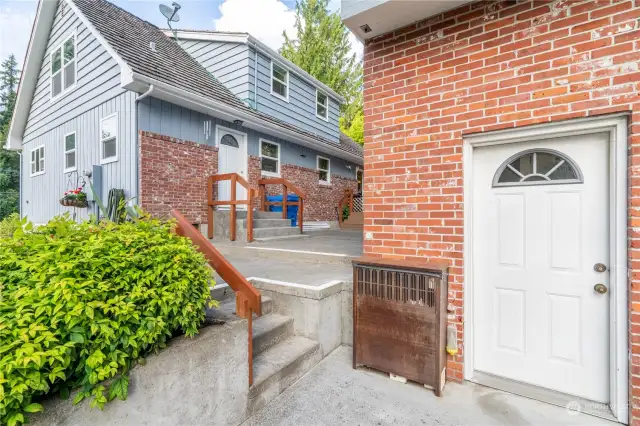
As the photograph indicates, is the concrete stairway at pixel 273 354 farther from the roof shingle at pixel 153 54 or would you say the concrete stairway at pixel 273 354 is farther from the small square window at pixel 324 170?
the small square window at pixel 324 170

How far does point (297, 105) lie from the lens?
10.7m

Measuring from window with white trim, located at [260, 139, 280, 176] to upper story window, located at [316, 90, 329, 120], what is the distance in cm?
327

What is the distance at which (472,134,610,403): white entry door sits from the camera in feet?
7.80

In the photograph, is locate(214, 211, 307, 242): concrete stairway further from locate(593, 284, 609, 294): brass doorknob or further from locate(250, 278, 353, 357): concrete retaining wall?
locate(593, 284, 609, 294): brass doorknob

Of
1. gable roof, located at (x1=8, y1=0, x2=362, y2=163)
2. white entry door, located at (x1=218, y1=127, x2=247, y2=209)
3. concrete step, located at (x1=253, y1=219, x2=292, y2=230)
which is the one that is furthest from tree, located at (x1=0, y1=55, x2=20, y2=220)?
concrete step, located at (x1=253, y1=219, x2=292, y2=230)

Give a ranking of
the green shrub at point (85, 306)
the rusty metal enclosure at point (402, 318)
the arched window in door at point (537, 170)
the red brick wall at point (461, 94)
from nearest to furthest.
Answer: the green shrub at point (85, 306) → the red brick wall at point (461, 94) → the arched window in door at point (537, 170) → the rusty metal enclosure at point (402, 318)

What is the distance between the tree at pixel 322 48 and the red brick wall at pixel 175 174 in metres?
12.5

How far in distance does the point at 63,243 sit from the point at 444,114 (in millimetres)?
→ 3002

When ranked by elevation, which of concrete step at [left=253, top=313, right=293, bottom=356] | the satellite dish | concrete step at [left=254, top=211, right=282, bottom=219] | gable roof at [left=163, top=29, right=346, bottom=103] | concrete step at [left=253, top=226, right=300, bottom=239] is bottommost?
concrete step at [left=253, top=313, right=293, bottom=356]

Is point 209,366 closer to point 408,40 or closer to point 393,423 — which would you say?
point 393,423

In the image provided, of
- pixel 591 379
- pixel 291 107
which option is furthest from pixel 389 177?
pixel 291 107

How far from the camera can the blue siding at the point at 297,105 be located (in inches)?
362

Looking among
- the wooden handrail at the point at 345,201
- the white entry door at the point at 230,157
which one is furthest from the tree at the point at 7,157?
the wooden handrail at the point at 345,201

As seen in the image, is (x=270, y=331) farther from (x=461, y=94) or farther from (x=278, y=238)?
(x=278, y=238)
